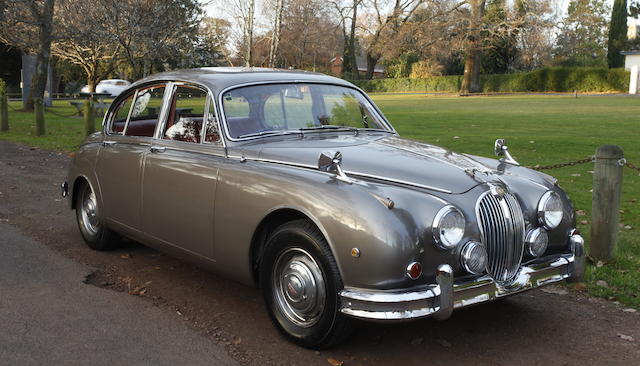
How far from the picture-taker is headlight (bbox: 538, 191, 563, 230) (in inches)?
156

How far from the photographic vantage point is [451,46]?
165 ft

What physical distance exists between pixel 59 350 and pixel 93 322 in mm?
446

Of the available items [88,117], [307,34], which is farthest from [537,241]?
[307,34]

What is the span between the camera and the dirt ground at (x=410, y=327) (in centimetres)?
371

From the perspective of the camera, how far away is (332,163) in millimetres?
3738

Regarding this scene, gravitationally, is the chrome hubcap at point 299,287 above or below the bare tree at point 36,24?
below

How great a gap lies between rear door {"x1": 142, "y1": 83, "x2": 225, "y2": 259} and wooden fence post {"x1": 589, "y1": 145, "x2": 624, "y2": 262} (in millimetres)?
3187

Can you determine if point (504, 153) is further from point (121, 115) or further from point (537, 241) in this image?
point (121, 115)

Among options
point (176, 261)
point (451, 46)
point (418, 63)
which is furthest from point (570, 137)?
point (418, 63)

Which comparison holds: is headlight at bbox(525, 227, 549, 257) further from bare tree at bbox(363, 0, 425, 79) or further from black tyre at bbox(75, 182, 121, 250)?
bare tree at bbox(363, 0, 425, 79)

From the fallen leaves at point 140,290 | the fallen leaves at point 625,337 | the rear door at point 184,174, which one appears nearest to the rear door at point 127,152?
the rear door at point 184,174

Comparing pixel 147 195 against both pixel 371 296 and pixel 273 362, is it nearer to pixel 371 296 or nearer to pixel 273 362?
pixel 273 362

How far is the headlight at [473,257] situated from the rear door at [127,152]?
2.77 meters

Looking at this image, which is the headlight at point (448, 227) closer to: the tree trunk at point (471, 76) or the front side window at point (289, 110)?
the front side window at point (289, 110)
